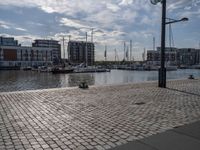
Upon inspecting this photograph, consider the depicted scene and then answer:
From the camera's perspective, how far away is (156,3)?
15.0 m

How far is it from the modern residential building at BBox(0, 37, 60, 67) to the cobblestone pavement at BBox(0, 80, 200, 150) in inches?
4541

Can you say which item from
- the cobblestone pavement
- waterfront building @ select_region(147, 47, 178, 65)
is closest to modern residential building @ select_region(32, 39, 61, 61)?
waterfront building @ select_region(147, 47, 178, 65)

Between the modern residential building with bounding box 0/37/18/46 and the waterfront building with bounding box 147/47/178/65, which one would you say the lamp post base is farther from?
the modern residential building with bounding box 0/37/18/46

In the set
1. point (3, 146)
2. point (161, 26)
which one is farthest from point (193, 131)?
point (161, 26)

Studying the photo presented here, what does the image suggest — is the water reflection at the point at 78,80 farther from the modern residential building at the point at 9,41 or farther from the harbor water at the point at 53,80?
the modern residential building at the point at 9,41

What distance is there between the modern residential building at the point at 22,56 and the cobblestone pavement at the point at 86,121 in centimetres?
11534

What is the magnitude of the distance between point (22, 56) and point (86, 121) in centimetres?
12633

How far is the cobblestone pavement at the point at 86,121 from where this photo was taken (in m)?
5.14

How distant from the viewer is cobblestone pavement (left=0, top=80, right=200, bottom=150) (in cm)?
514

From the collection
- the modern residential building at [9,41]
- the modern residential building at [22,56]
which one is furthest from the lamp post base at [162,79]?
the modern residential building at [9,41]

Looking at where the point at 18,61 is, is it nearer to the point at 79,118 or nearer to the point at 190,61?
the point at 190,61

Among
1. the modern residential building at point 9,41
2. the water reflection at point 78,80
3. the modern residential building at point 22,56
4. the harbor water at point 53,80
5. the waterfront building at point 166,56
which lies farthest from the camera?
the modern residential building at point 9,41

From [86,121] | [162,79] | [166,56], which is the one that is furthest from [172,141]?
[166,56]

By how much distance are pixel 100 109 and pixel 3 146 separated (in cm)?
418
